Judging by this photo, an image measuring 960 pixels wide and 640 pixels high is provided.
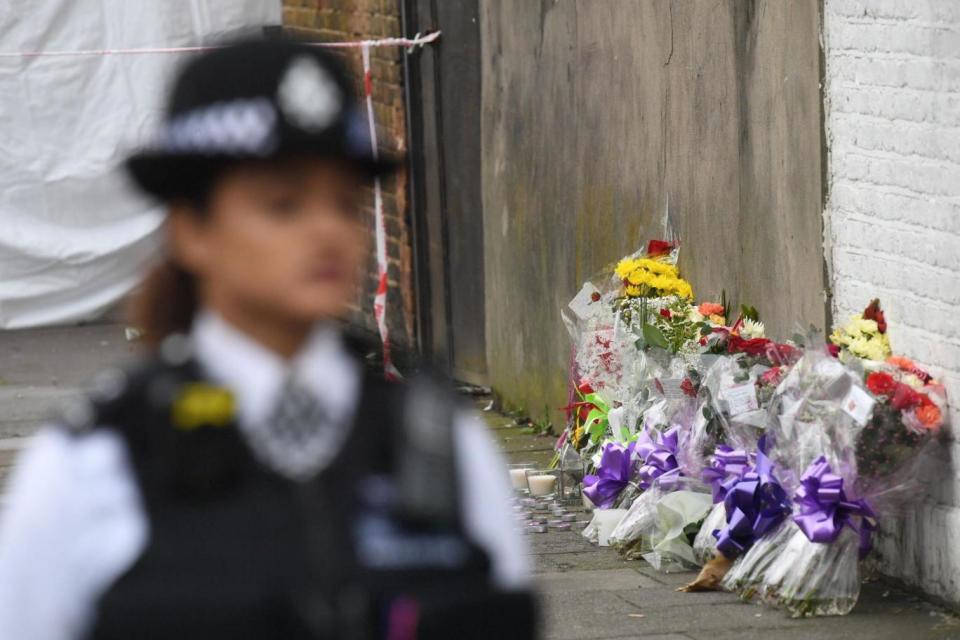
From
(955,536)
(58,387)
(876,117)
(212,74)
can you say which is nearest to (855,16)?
(876,117)

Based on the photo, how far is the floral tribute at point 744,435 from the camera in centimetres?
554

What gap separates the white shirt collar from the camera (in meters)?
1.92

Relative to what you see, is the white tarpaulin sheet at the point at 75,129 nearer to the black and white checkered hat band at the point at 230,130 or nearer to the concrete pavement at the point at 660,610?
the concrete pavement at the point at 660,610

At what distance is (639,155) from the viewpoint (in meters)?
8.09

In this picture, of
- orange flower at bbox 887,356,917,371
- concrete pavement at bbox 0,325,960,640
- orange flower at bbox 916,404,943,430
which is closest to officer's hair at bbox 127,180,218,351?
A: concrete pavement at bbox 0,325,960,640

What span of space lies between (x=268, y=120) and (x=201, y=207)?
0.12 metres

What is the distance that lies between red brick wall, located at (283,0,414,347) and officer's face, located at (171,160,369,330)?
902cm

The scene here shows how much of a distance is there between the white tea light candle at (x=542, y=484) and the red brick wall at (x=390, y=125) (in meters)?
3.21

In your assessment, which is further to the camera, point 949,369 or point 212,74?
point 949,369

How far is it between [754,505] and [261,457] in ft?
13.6

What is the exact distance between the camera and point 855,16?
19.7 ft

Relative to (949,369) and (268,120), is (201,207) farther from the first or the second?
(949,369)

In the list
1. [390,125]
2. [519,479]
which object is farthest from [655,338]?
[390,125]

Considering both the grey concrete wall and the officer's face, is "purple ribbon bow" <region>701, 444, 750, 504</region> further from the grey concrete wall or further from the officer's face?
the officer's face
